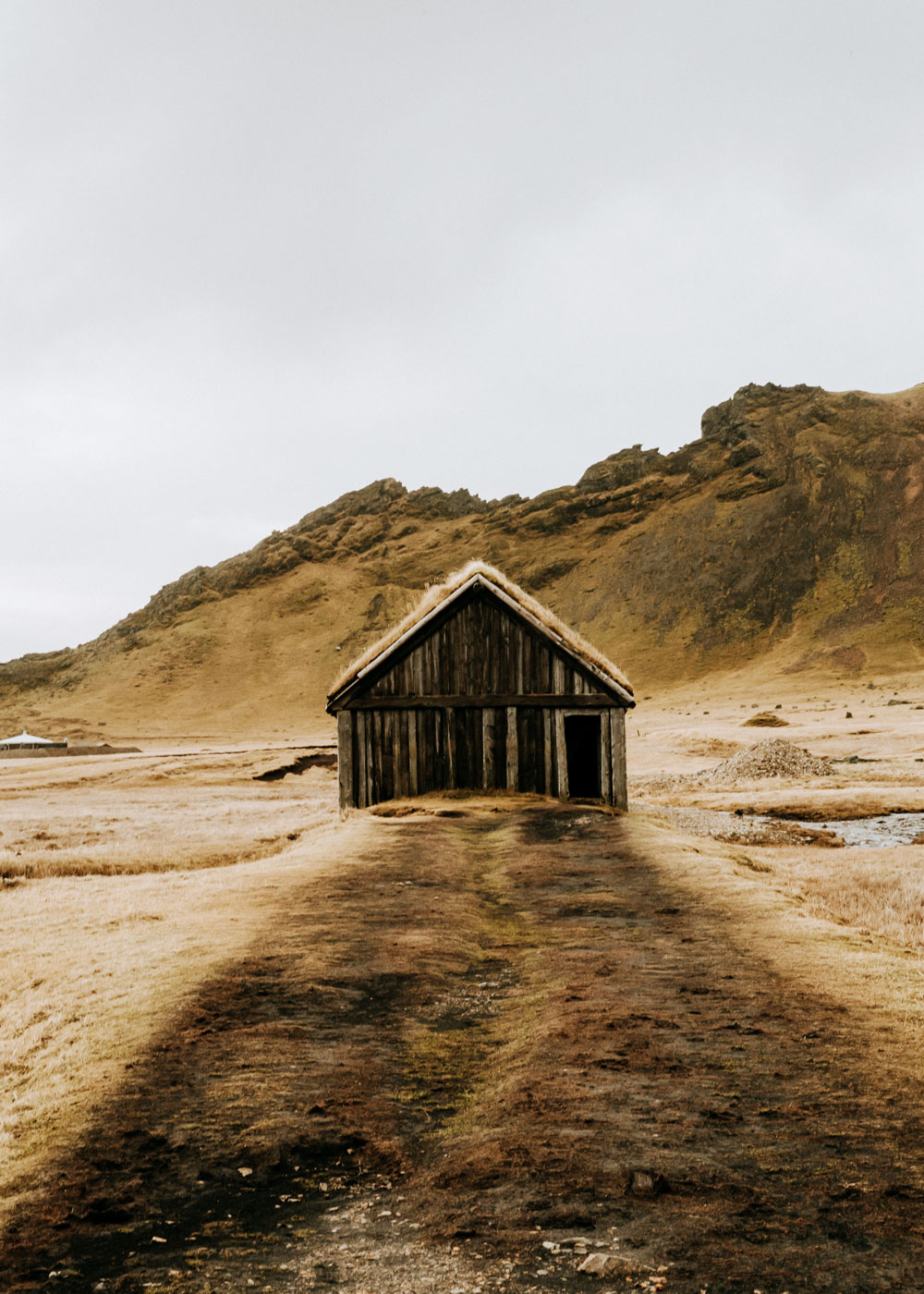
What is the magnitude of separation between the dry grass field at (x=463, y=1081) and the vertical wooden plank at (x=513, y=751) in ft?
27.5

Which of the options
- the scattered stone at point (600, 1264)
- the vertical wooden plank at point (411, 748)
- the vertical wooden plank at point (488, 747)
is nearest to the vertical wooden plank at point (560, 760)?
the vertical wooden plank at point (488, 747)

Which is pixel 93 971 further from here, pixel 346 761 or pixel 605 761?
pixel 605 761

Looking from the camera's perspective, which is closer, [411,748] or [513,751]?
[513,751]

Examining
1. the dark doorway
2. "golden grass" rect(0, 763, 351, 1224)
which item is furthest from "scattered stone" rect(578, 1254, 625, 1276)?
the dark doorway

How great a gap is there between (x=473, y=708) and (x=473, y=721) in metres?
0.31

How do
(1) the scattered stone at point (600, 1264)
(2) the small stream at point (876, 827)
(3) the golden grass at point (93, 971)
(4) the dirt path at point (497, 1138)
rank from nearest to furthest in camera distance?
(1) the scattered stone at point (600, 1264)
(4) the dirt path at point (497, 1138)
(3) the golden grass at point (93, 971)
(2) the small stream at point (876, 827)

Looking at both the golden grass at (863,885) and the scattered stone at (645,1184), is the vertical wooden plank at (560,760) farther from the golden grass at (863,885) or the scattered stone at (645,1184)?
the scattered stone at (645,1184)

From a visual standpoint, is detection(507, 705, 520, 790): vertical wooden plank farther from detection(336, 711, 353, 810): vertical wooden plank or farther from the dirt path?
the dirt path

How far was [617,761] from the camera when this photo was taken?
862 inches

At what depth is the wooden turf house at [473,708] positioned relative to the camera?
859 inches

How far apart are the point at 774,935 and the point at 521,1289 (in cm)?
649

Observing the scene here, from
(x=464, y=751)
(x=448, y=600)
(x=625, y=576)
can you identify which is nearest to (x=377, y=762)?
(x=464, y=751)

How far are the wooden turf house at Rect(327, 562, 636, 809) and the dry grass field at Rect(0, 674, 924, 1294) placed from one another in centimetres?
853

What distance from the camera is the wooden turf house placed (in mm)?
21812
